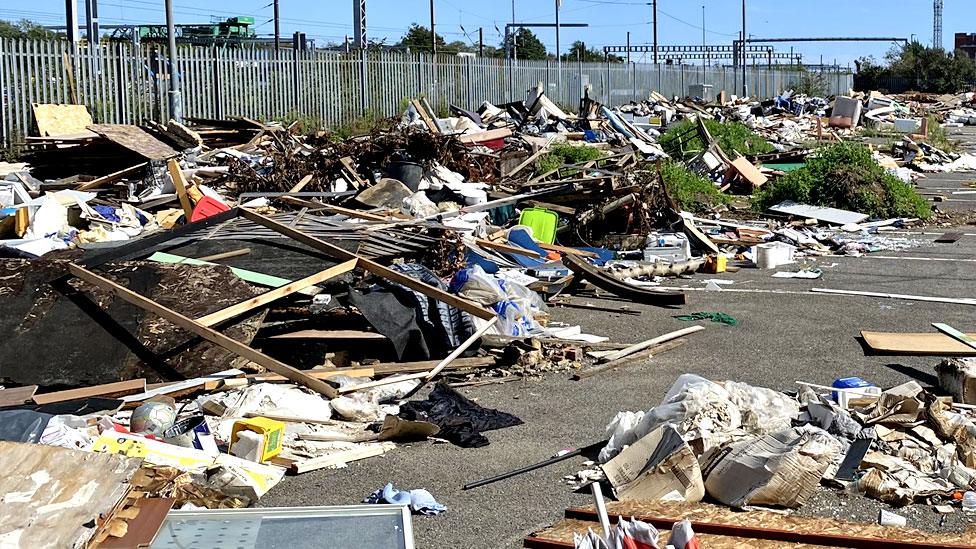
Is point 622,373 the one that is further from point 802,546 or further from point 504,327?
point 802,546

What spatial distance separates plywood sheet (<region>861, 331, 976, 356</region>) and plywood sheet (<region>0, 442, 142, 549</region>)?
5.92 metres

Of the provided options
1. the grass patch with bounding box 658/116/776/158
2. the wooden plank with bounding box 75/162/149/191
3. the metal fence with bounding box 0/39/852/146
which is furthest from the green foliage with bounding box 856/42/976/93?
the wooden plank with bounding box 75/162/149/191

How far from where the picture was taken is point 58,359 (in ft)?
22.0

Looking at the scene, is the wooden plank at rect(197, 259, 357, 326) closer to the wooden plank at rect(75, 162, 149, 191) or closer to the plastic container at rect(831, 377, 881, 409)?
the plastic container at rect(831, 377, 881, 409)

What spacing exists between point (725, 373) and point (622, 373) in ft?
2.44

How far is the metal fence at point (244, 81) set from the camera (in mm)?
18125

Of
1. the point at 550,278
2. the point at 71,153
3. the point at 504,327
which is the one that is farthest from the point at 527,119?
the point at 504,327

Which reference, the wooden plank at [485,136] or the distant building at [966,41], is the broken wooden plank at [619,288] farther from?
the distant building at [966,41]

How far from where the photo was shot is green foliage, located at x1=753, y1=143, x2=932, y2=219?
15.8 m

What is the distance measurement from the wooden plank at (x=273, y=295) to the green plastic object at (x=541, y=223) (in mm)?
4366

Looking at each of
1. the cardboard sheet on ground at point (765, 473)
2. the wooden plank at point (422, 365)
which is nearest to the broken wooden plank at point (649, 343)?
the wooden plank at point (422, 365)

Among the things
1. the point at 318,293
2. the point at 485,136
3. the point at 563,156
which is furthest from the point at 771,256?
the point at 485,136

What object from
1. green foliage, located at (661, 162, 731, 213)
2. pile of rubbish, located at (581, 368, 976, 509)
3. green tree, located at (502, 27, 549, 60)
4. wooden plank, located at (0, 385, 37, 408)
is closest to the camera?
pile of rubbish, located at (581, 368, 976, 509)

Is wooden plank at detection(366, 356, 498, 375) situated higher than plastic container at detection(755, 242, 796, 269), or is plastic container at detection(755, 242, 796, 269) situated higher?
plastic container at detection(755, 242, 796, 269)
